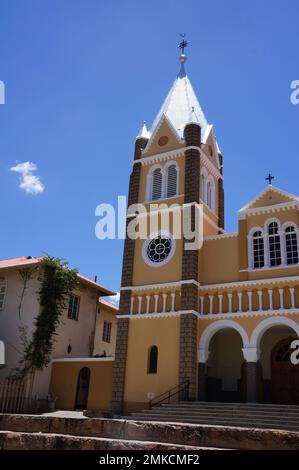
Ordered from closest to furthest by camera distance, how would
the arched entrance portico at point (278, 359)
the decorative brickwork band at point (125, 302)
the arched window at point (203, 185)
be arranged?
the arched entrance portico at point (278, 359)
the decorative brickwork band at point (125, 302)
the arched window at point (203, 185)

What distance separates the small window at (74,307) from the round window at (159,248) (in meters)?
6.29

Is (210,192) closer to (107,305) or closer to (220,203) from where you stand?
(220,203)

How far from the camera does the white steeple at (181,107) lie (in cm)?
2735

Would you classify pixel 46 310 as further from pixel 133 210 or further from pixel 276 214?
pixel 276 214

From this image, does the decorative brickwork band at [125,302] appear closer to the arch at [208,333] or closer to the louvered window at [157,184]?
the arch at [208,333]

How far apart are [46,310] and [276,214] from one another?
12959 millimetres

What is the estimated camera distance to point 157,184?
1039 inches

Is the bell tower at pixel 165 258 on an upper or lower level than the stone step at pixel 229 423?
upper

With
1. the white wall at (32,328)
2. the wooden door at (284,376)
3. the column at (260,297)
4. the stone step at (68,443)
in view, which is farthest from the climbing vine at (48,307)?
the stone step at (68,443)

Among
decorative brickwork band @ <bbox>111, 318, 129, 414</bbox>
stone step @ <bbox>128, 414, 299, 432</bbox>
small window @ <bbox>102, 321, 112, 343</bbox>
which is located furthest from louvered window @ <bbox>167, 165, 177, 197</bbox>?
stone step @ <bbox>128, 414, 299, 432</bbox>

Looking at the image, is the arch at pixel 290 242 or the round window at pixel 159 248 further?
the round window at pixel 159 248

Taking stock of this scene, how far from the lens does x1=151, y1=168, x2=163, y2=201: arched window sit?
26061 mm

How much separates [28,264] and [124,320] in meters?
6.46
